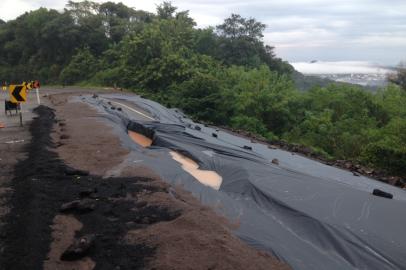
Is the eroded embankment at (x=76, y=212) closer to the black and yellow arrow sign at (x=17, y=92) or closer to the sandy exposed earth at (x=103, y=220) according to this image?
the sandy exposed earth at (x=103, y=220)

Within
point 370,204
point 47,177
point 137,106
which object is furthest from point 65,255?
point 137,106

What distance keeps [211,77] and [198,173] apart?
59.1 ft

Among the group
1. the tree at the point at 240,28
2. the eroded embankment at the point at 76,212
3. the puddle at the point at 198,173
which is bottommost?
the puddle at the point at 198,173

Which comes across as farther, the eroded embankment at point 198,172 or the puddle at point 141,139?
the puddle at point 141,139

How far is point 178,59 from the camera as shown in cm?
2816

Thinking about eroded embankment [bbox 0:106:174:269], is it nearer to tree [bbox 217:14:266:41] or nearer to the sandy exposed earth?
the sandy exposed earth

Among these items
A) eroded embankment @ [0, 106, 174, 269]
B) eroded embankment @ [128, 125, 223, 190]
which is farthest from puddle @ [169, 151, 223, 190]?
eroded embankment @ [0, 106, 174, 269]

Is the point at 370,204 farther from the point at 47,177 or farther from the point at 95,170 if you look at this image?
the point at 47,177

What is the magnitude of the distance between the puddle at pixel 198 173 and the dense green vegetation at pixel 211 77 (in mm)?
8313

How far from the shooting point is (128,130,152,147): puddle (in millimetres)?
11896

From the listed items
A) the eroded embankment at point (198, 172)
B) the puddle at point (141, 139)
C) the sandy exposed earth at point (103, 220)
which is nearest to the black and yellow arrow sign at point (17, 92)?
the puddle at point (141, 139)

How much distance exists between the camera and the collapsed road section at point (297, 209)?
183 inches

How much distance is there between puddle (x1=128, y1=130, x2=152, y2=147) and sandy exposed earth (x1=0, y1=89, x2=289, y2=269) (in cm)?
286

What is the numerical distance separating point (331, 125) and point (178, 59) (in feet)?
37.0
